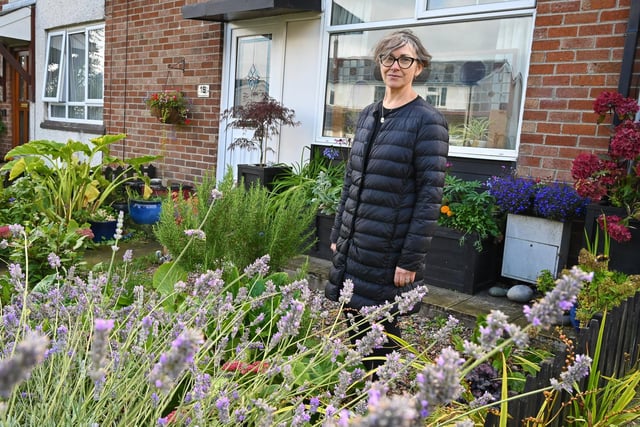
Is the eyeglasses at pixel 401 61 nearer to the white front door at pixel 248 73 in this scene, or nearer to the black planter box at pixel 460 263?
the black planter box at pixel 460 263

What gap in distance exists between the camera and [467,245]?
4.14 metres

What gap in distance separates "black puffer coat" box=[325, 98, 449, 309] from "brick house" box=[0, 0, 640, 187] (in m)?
2.32

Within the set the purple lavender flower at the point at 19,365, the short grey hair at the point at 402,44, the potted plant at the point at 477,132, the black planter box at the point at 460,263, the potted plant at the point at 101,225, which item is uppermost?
the short grey hair at the point at 402,44

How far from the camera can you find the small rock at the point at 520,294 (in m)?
4.05

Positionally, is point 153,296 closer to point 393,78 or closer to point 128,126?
point 393,78

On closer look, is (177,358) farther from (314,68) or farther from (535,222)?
(314,68)

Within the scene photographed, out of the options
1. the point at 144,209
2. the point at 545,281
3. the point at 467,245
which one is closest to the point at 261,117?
the point at 144,209

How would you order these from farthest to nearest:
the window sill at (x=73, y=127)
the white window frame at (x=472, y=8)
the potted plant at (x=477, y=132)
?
the window sill at (x=73, y=127) < the potted plant at (x=477, y=132) < the white window frame at (x=472, y=8)

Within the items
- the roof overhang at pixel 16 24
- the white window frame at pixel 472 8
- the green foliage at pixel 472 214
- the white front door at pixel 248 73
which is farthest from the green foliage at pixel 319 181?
the roof overhang at pixel 16 24

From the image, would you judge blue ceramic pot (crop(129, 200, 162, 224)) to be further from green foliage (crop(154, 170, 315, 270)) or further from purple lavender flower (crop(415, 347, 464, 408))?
purple lavender flower (crop(415, 347, 464, 408))

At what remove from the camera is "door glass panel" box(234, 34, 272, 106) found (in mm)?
6816

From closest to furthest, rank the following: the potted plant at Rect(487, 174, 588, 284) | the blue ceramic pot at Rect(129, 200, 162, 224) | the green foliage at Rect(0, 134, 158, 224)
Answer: the potted plant at Rect(487, 174, 588, 284) → the green foliage at Rect(0, 134, 158, 224) → the blue ceramic pot at Rect(129, 200, 162, 224)

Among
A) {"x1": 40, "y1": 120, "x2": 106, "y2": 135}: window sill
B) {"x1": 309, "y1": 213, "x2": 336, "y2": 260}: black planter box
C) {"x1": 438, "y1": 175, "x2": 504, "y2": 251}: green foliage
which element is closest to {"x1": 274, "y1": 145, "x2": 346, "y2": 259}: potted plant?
{"x1": 309, "y1": 213, "x2": 336, "y2": 260}: black planter box

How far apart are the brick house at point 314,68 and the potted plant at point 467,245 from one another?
1.87ft
